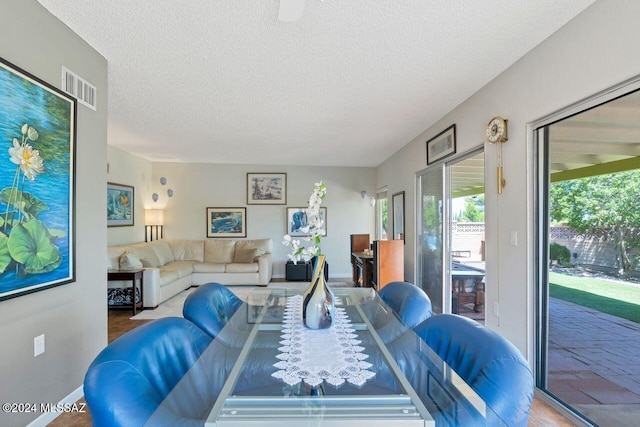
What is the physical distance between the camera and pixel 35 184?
1.80 metres

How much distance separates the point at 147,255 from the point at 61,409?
3.67 metres

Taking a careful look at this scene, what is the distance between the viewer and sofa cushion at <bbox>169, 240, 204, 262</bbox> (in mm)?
6473

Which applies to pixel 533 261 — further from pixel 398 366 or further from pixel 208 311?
pixel 208 311

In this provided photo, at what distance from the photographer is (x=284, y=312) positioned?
1.93m

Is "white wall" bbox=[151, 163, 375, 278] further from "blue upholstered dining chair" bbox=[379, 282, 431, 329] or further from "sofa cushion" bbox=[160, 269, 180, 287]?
"blue upholstered dining chair" bbox=[379, 282, 431, 329]

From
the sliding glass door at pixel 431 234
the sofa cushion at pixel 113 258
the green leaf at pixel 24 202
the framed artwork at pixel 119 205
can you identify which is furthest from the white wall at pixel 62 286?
the sliding glass door at pixel 431 234

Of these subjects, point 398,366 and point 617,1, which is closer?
point 398,366

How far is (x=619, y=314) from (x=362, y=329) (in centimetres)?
154

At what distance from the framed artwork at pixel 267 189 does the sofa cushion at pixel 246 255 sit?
1188 mm

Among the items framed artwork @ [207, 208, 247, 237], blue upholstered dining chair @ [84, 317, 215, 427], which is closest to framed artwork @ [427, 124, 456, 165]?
blue upholstered dining chair @ [84, 317, 215, 427]

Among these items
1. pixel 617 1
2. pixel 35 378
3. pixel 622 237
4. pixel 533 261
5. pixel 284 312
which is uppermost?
pixel 617 1

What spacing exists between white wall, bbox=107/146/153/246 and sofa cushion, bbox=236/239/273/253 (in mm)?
1989

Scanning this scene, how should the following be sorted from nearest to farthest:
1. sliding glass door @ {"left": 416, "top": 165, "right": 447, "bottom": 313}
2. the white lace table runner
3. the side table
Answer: the white lace table runner
sliding glass door @ {"left": 416, "top": 165, "right": 447, "bottom": 313}
the side table

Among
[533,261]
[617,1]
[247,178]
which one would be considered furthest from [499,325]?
[247,178]
